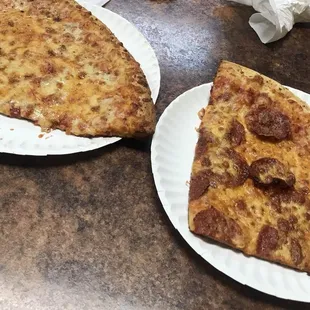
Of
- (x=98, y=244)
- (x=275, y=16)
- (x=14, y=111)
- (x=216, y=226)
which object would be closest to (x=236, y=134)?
(x=216, y=226)

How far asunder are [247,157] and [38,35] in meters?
0.76

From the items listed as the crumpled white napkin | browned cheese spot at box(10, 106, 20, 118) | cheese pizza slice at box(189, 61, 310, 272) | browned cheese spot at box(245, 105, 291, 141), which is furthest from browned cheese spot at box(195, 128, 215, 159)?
the crumpled white napkin

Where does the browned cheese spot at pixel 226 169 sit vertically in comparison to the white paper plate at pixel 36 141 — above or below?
above

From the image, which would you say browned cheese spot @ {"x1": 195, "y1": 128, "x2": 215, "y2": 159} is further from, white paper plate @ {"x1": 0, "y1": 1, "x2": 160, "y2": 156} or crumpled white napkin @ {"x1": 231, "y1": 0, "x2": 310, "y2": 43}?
crumpled white napkin @ {"x1": 231, "y1": 0, "x2": 310, "y2": 43}

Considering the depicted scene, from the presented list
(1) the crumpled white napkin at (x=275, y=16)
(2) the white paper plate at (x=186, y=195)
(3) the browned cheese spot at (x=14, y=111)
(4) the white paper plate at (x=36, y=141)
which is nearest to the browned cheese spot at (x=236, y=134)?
(2) the white paper plate at (x=186, y=195)

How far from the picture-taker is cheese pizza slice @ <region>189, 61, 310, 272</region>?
1256 mm

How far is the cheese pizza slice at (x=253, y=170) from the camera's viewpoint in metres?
1.26

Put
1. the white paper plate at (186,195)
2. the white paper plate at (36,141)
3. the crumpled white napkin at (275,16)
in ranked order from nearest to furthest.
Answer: the white paper plate at (186,195)
the white paper plate at (36,141)
the crumpled white napkin at (275,16)

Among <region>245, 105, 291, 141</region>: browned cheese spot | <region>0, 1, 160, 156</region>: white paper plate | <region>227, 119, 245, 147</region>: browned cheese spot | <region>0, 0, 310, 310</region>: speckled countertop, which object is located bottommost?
<region>0, 0, 310, 310</region>: speckled countertop

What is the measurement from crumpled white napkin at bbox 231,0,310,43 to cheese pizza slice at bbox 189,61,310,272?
513mm

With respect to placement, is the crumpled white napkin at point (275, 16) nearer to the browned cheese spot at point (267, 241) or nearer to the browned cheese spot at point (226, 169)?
the browned cheese spot at point (226, 169)

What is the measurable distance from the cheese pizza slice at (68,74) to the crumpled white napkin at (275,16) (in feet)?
2.41

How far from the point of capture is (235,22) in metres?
2.16

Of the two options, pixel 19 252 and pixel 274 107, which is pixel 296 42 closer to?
pixel 274 107
